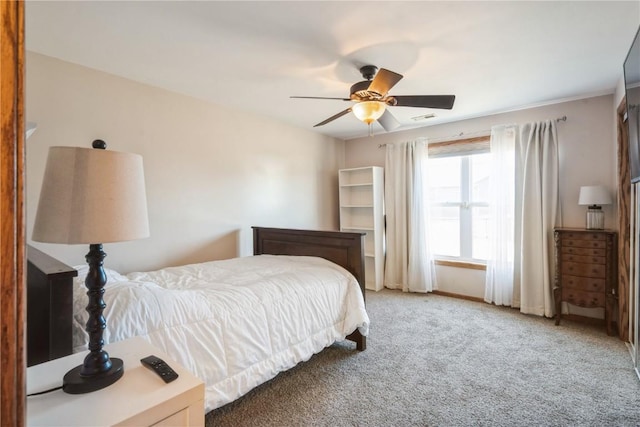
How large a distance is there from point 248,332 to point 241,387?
30cm


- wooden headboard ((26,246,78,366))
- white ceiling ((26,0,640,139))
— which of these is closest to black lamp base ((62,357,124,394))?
wooden headboard ((26,246,78,366))

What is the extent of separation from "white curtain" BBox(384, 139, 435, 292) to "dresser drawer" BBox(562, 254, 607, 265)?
1.50 metres

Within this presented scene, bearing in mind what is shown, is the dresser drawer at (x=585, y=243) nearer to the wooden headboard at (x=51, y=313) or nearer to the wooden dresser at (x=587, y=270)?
the wooden dresser at (x=587, y=270)

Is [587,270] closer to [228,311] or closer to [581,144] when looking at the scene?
[581,144]

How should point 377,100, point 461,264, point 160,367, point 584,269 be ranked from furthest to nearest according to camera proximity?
point 461,264 → point 584,269 → point 377,100 → point 160,367

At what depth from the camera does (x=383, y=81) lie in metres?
1.99

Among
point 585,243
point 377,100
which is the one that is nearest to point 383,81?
point 377,100

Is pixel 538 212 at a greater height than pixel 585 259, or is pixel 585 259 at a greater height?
pixel 538 212

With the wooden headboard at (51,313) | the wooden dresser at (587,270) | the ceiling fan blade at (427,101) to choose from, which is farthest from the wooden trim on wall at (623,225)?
the wooden headboard at (51,313)

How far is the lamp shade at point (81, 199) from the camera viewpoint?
0.86 m

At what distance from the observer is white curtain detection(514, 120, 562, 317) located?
129 inches

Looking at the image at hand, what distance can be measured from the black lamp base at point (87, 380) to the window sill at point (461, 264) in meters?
3.96

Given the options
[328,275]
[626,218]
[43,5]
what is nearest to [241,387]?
[328,275]

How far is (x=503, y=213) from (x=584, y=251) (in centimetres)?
84
